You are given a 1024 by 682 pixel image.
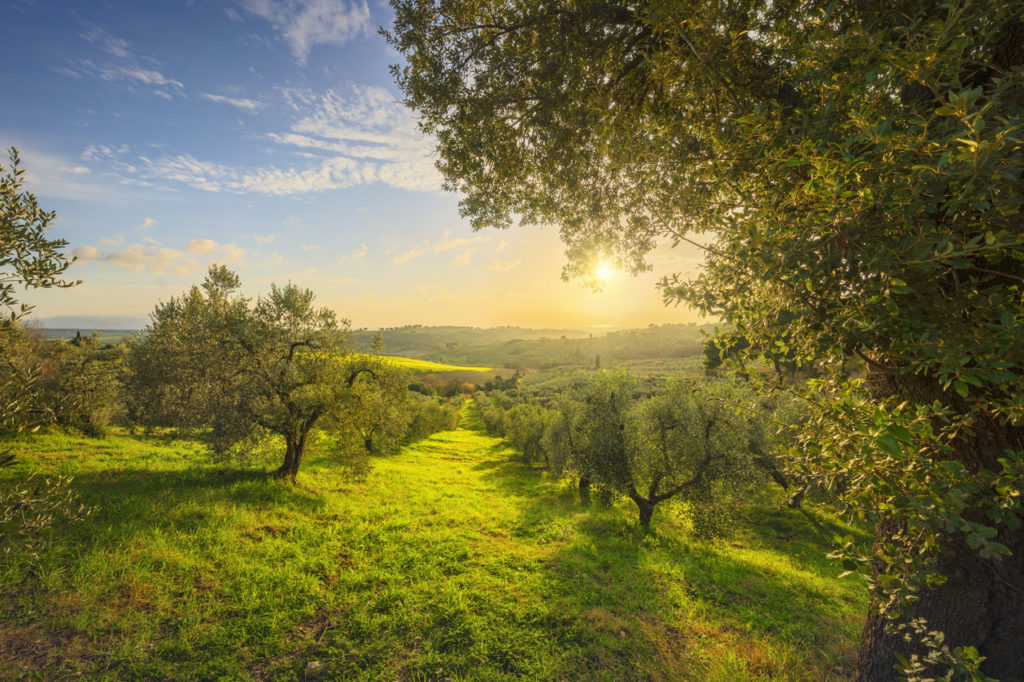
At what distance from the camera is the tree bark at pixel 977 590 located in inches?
159

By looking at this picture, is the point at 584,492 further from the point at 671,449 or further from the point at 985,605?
the point at 985,605

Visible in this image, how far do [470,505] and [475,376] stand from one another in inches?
3877

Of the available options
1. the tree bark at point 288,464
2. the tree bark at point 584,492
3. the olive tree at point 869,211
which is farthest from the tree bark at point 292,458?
the olive tree at point 869,211

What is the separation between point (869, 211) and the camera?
2.87m

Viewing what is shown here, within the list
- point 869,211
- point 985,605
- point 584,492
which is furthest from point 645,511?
point 869,211

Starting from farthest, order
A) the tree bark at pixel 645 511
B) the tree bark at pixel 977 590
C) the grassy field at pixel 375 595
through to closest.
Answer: the tree bark at pixel 645 511
the grassy field at pixel 375 595
the tree bark at pixel 977 590

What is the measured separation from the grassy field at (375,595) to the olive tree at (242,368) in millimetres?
3217

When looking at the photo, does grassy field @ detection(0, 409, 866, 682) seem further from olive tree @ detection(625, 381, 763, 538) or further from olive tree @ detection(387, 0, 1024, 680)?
olive tree @ detection(387, 0, 1024, 680)

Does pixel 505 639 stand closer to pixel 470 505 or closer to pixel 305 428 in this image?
pixel 470 505

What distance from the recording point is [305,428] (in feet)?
61.8

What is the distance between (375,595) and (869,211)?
14.0 metres

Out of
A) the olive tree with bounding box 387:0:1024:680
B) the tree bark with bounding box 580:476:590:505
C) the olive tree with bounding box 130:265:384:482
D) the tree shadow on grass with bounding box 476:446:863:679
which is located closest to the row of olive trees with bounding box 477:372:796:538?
the tree shadow on grass with bounding box 476:446:863:679

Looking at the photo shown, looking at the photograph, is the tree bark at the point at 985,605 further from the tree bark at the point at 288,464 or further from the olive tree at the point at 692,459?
the tree bark at the point at 288,464

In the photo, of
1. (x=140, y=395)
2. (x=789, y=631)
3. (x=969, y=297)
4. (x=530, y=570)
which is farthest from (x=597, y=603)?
(x=140, y=395)
